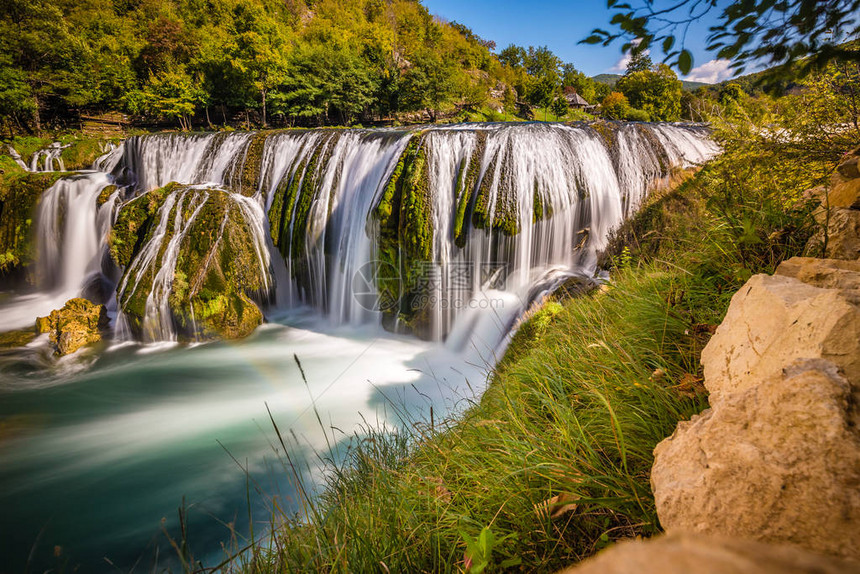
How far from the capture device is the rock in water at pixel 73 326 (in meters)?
8.11

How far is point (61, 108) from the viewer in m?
23.3

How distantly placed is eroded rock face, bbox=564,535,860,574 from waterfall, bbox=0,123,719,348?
23.8 ft

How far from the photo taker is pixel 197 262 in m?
8.87

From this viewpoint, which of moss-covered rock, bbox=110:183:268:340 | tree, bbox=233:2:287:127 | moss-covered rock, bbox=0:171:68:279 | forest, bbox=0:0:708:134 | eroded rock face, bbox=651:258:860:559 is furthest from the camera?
tree, bbox=233:2:287:127

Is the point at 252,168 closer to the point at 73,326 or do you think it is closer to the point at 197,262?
the point at 197,262

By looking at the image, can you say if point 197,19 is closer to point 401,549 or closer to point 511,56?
point 401,549

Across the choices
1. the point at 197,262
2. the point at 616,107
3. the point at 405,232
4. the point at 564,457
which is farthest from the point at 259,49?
the point at 616,107

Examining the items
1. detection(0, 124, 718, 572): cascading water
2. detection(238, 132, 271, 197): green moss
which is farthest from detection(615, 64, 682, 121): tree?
detection(238, 132, 271, 197): green moss

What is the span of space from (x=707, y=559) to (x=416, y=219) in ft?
28.9

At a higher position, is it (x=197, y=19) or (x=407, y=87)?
(x=197, y=19)

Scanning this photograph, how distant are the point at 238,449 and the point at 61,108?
103 feet

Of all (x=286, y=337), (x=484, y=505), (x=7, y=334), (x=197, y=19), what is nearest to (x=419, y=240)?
(x=286, y=337)

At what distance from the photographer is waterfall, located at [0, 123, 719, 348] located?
8.71 meters

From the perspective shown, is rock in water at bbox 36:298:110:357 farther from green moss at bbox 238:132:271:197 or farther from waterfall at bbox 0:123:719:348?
green moss at bbox 238:132:271:197
